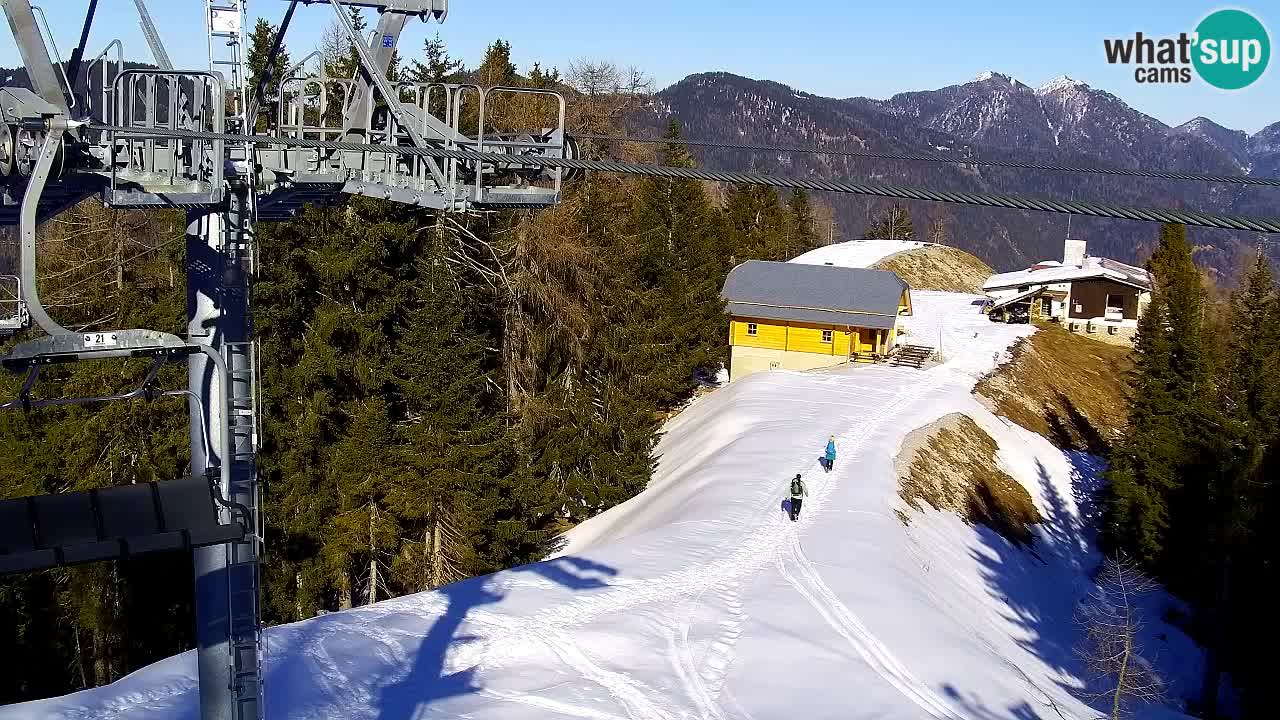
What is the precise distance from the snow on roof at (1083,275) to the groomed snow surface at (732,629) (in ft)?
115

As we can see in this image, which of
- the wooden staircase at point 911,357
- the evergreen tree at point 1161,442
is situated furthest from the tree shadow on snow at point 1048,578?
the wooden staircase at point 911,357

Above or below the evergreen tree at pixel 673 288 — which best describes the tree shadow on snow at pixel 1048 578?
below

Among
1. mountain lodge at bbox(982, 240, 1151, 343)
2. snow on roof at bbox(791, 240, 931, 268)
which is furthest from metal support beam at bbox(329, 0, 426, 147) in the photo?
snow on roof at bbox(791, 240, 931, 268)

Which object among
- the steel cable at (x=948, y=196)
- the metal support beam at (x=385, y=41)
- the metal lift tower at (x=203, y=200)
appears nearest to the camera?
the steel cable at (x=948, y=196)

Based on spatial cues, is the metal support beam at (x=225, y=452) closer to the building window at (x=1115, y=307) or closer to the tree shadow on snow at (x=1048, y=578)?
the tree shadow on snow at (x=1048, y=578)

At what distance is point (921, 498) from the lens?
33.9m

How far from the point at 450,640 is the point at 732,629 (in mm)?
5300

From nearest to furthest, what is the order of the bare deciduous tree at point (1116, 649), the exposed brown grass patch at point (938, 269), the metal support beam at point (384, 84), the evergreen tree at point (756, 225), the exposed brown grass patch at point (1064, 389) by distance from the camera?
the metal support beam at point (384, 84), the bare deciduous tree at point (1116, 649), the exposed brown grass patch at point (1064, 389), the evergreen tree at point (756, 225), the exposed brown grass patch at point (938, 269)

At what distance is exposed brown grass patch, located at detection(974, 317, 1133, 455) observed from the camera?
49188 millimetres

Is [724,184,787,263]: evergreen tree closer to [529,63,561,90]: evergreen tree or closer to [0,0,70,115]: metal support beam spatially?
[529,63,561,90]: evergreen tree

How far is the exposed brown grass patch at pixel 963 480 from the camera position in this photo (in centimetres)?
3528

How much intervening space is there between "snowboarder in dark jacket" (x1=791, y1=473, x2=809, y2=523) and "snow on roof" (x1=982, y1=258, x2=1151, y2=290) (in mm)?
46340

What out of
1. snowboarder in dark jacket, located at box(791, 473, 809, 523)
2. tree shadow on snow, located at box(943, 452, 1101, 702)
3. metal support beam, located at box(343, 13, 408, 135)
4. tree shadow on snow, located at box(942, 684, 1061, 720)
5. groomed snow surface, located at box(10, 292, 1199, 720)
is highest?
metal support beam, located at box(343, 13, 408, 135)

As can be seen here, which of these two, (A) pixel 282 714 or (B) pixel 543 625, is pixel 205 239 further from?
(B) pixel 543 625
